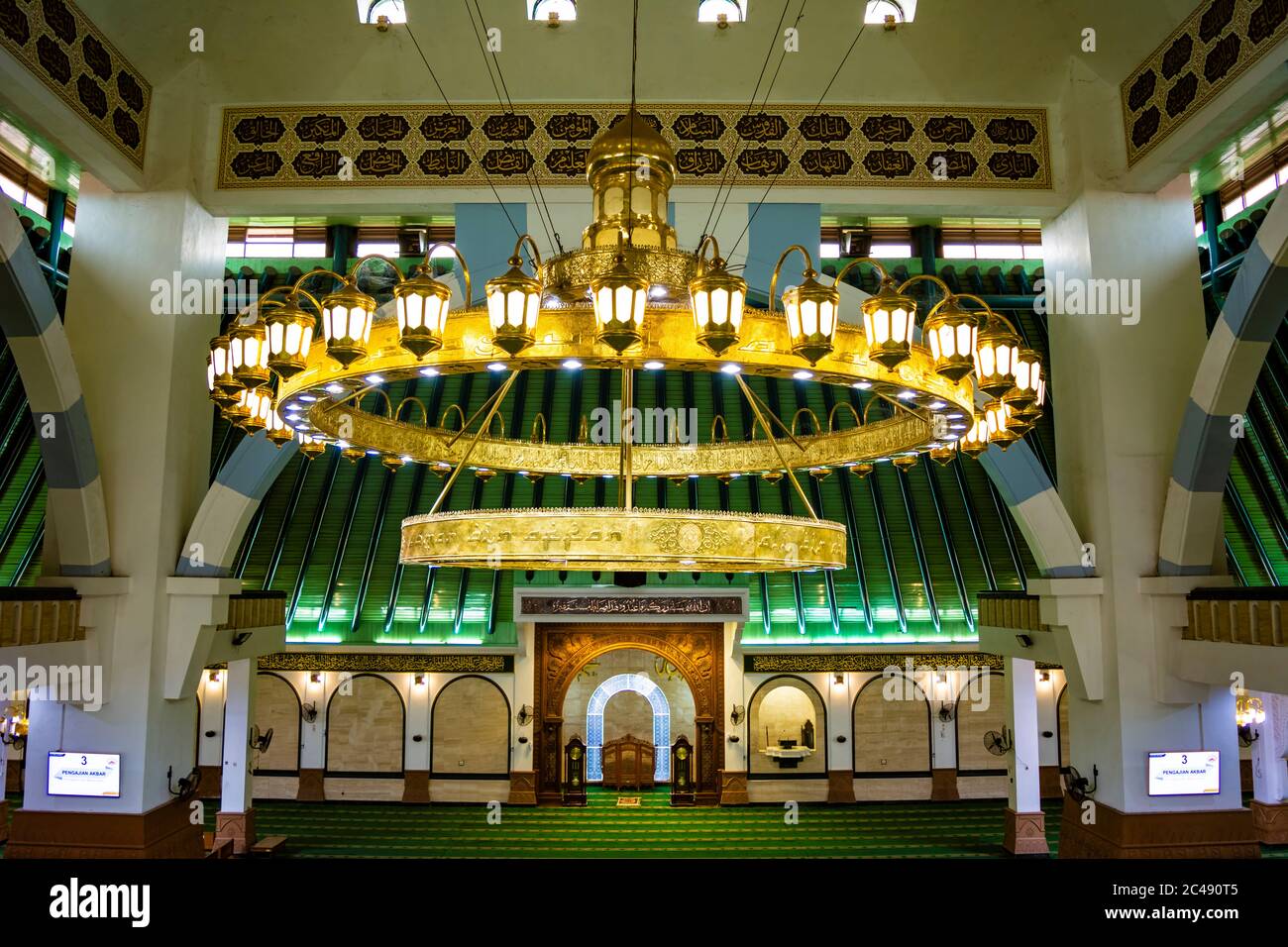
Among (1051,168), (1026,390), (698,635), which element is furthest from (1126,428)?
(698,635)

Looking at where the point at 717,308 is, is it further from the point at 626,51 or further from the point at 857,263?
the point at 626,51

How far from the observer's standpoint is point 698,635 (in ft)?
44.8

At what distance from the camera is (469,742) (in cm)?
1348

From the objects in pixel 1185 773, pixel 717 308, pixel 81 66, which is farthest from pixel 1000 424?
pixel 81 66

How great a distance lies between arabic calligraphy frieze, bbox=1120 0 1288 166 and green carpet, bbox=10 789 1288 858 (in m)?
7.90

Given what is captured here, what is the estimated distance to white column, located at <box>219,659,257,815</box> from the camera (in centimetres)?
952

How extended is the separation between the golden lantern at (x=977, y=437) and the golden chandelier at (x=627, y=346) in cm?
40

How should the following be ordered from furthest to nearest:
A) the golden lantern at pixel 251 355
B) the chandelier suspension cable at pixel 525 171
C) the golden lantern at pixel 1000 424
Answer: the chandelier suspension cable at pixel 525 171
the golden lantern at pixel 1000 424
the golden lantern at pixel 251 355

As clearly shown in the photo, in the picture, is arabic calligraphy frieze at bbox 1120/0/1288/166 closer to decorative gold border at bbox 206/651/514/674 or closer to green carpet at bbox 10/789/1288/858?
green carpet at bbox 10/789/1288/858

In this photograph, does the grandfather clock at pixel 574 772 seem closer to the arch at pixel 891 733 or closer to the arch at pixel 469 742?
the arch at pixel 469 742

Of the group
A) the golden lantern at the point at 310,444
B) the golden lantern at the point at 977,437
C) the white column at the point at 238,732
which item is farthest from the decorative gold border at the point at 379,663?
the golden lantern at the point at 977,437

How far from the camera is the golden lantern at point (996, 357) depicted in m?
3.35

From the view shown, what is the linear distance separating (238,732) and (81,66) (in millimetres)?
6556

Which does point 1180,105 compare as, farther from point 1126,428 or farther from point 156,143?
point 156,143
